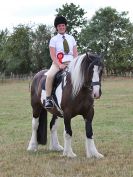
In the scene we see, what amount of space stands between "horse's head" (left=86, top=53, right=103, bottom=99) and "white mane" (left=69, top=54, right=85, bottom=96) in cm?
23

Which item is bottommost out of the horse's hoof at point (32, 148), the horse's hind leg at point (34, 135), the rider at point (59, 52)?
the horse's hoof at point (32, 148)

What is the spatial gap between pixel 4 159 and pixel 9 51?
69.0m

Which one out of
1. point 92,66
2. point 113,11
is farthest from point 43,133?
point 113,11

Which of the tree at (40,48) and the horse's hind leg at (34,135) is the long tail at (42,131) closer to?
the horse's hind leg at (34,135)

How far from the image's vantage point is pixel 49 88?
28.6 feet

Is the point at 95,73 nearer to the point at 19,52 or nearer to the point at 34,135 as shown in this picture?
the point at 34,135

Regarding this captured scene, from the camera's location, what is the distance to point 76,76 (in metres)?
8.02

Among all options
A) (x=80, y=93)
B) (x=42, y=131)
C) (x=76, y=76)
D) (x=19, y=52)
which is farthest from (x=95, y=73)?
(x=19, y=52)

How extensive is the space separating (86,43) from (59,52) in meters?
70.2

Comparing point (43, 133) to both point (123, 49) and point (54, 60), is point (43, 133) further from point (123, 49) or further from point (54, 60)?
point (123, 49)

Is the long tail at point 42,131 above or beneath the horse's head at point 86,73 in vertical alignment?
beneath

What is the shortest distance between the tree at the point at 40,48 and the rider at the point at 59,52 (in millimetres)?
62445

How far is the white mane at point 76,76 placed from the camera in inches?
314

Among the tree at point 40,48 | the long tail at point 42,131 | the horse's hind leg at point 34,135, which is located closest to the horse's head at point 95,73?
the long tail at point 42,131
